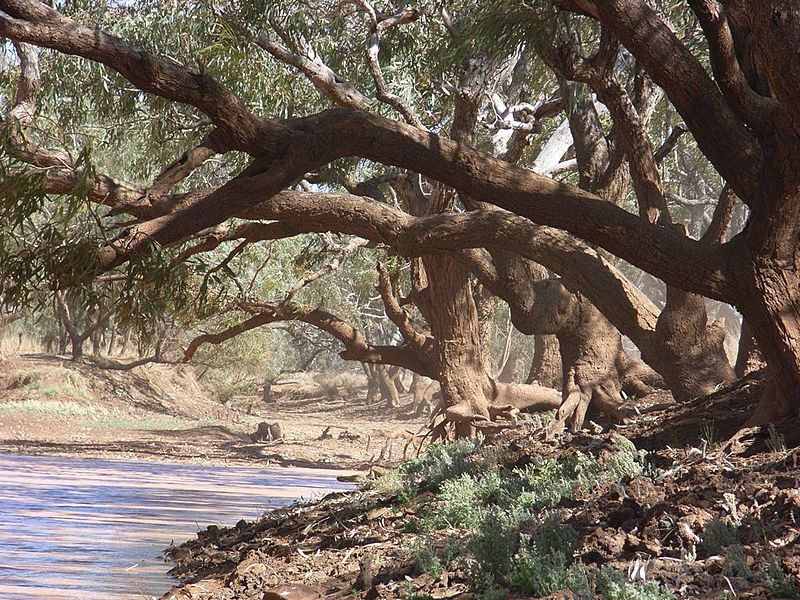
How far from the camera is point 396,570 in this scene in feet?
16.6

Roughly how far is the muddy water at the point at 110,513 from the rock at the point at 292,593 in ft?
4.99

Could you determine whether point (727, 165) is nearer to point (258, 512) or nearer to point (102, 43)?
point (102, 43)

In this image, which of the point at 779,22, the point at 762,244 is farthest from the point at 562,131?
the point at 779,22

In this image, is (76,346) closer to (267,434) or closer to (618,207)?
(267,434)

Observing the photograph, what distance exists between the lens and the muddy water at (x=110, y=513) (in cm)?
654

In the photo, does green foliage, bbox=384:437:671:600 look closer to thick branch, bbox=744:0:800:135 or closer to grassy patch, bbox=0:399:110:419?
thick branch, bbox=744:0:800:135

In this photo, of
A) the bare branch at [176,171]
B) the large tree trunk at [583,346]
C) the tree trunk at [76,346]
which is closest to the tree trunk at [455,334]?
the large tree trunk at [583,346]

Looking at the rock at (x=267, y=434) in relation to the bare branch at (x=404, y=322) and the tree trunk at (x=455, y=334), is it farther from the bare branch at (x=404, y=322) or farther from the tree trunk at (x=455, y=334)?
the tree trunk at (x=455, y=334)

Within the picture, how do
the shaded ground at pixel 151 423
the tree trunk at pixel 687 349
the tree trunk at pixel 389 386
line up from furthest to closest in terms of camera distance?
the tree trunk at pixel 389 386, the shaded ground at pixel 151 423, the tree trunk at pixel 687 349

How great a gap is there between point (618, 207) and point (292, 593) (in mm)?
3456

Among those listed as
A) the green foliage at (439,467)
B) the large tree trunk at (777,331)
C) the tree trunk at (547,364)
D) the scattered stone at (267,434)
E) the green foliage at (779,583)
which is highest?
the tree trunk at (547,364)

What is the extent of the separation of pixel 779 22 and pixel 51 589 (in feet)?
17.3

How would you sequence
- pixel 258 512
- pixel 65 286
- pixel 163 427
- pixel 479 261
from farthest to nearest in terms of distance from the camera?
1. pixel 163 427
2. pixel 479 261
3. pixel 258 512
4. pixel 65 286

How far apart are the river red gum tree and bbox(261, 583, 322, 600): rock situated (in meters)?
2.22
